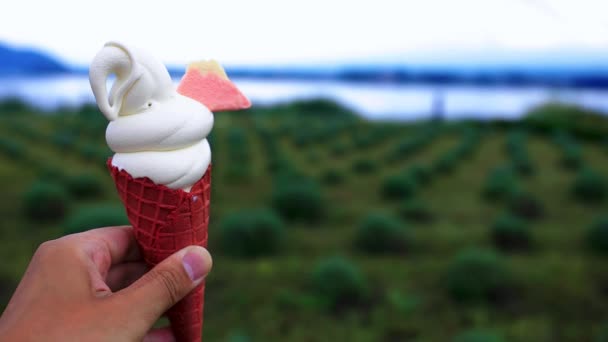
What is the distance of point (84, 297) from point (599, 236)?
16.0ft

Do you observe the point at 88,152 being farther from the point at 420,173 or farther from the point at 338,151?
the point at 420,173

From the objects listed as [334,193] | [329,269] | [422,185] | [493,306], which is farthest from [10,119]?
[493,306]

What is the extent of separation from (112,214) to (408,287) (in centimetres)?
266

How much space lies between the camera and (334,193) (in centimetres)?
657

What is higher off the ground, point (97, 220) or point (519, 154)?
point (97, 220)

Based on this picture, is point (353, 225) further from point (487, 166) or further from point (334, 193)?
point (487, 166)

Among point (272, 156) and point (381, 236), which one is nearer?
point (381, 236)

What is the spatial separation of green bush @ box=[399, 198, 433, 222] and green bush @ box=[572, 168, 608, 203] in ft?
8.17

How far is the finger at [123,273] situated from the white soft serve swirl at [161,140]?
0.50 m

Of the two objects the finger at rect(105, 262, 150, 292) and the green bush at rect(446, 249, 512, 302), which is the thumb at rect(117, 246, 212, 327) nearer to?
the finger at rect(105, 262, 150, 292)

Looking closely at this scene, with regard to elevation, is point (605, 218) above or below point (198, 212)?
below

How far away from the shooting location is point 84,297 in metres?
1.31

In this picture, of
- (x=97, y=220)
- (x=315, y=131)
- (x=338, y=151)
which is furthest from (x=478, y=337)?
(x=315, y=131)

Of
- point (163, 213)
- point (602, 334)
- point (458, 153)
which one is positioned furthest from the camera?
point (458, 153)
